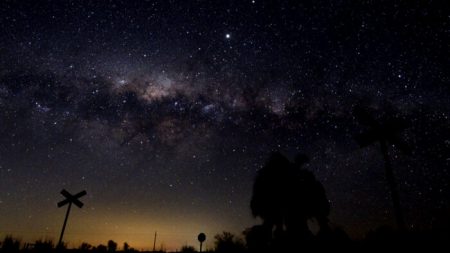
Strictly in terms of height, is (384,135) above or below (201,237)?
above

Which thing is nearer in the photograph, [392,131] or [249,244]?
[392,131]

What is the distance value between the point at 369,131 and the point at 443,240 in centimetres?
793

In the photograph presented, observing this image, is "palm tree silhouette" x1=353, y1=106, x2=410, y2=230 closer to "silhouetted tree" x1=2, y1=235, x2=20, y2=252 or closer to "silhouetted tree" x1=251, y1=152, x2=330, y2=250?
"silhouetted tree" x1=251, y1=152, x2=330, y2=250

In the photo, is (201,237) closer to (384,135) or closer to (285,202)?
(285,202)

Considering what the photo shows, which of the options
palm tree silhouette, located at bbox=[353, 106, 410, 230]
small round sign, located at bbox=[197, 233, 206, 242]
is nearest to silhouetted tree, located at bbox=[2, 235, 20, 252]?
small round sign, located at bbox=[197, 233, 206, 242]

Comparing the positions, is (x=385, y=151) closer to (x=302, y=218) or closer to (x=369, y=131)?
(x=369, y=131)

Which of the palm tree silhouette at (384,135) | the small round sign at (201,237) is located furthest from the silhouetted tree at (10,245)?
the palm tree silhouette at (384,135)

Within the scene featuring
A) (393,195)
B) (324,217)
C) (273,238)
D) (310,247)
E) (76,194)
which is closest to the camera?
(310,247)

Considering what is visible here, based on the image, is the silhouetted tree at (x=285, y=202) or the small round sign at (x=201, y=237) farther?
the small round sign at (x=201, y=237)

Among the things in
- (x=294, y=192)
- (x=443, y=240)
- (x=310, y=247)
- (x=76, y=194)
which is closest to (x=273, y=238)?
(x=294, y=192)


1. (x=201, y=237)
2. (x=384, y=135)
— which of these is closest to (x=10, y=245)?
(x=201, y=237)

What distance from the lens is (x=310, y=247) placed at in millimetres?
13078

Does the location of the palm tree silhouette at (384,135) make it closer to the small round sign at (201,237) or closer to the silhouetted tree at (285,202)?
the silhouetted tree at (285,202)

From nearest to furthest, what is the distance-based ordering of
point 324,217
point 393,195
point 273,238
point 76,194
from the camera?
1. point 393,195
2. point 273,238
3. point 324,217
4. point 76,194
